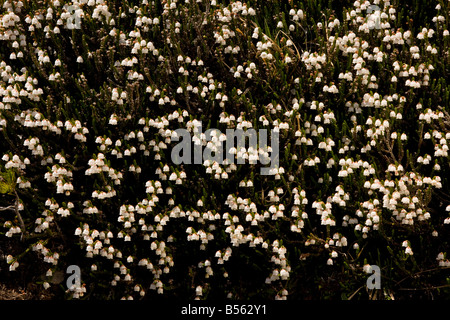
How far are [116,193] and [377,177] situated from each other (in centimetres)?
296

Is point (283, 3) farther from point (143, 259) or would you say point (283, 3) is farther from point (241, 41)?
point (143, 259)

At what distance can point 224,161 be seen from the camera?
5.59m

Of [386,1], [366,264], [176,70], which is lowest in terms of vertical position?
[366,264]

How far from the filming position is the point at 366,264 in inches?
215

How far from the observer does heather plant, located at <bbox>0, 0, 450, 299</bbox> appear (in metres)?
5.55

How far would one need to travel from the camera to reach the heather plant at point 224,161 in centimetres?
555

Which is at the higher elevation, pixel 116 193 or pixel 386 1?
pixel 386 1

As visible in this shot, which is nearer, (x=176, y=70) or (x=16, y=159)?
(x=16, y=159)

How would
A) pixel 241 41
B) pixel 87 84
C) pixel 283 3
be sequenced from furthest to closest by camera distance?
pixel 283 3 → pixel 241 41 → pixel 87 84

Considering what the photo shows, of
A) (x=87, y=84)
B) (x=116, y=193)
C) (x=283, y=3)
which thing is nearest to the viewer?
(x=116, y=193)

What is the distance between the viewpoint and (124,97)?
598cm

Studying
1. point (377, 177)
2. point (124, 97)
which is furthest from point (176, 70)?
point (377, 177)

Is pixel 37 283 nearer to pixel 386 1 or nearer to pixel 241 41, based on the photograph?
A: pixel 241 41
